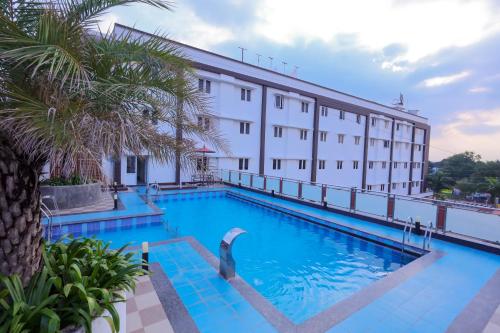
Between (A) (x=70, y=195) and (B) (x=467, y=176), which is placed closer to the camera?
(A) (x=70, y=195)

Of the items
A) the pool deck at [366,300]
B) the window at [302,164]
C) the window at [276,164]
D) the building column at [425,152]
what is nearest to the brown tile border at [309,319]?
the pool deck at [366,300]

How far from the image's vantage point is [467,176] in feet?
153

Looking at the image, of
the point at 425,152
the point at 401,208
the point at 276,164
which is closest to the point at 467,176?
the point at 425,152

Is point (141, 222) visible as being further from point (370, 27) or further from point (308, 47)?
point (308, 47)

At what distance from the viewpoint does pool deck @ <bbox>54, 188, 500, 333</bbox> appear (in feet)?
10.5

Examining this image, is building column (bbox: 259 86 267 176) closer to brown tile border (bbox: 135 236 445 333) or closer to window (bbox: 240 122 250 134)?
window (bbox: 240 122 250 134)

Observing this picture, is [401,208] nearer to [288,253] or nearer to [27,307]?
[288,253]

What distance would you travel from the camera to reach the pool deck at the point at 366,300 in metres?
3.20

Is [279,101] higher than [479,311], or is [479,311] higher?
[279,101]

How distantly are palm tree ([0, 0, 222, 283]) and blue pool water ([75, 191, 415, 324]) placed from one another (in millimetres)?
3529

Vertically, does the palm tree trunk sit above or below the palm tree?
below

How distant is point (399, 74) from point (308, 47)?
8.71 meters

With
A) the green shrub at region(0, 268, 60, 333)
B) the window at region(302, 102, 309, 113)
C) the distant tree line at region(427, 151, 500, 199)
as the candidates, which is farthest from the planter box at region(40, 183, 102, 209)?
the distant tree line at region(427, 151, 500, 199)

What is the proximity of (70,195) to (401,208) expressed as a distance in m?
10.6
